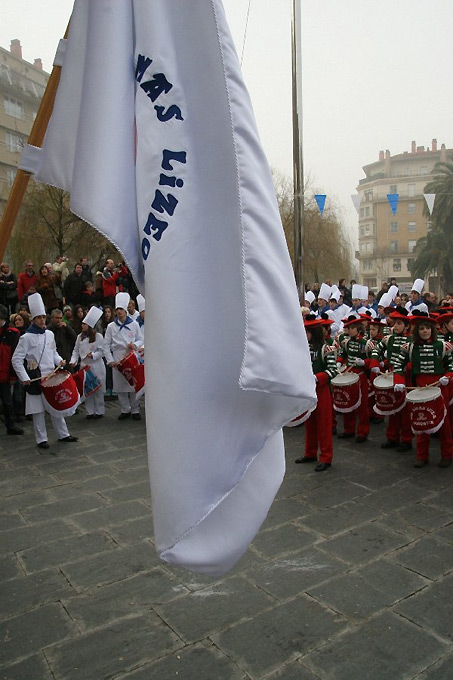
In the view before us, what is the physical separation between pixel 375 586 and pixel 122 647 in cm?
179

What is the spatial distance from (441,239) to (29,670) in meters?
40.0

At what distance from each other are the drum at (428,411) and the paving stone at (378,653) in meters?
3.36

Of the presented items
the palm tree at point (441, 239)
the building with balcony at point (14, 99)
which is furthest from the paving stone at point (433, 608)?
the building with balcony at point (14, 99)

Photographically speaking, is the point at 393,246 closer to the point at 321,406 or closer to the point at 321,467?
the point at 321,406

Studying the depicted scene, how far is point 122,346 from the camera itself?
34.0ft

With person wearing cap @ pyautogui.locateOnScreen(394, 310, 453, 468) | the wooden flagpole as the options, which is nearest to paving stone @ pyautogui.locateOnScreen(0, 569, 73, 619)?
the wooden flagpole

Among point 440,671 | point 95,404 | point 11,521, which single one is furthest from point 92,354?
point 440,671

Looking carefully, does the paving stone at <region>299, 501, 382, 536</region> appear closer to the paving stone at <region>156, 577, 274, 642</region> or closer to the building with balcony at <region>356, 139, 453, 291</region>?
the paving stone at <region>156, 577, 274, 642</region>

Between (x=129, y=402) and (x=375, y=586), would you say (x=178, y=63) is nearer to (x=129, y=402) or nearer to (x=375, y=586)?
(x=375, y=586)

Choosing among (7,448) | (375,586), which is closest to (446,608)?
(375,586)

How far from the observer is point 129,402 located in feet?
33.9

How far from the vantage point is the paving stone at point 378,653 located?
124 inches

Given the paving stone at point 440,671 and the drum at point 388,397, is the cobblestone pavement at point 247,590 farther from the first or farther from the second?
the drum at point 388,397

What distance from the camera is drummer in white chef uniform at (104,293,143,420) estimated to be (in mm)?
10219
